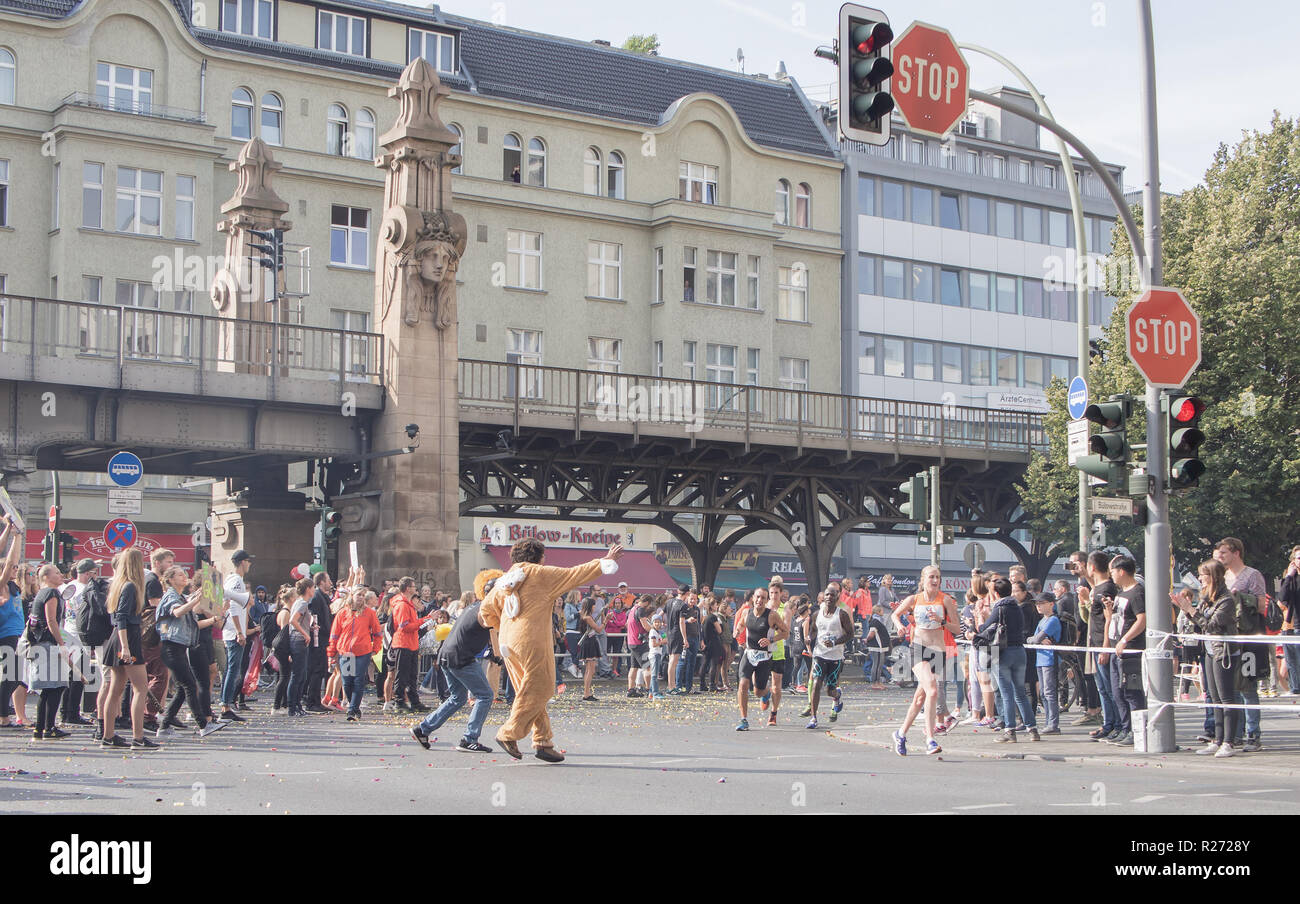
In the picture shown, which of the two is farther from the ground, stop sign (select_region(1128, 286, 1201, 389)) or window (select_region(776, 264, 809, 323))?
window (select_region(776, 264, 809, 323))

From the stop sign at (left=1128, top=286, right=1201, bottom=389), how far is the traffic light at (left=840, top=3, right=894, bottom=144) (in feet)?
13.8

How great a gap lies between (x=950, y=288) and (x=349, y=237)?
24.3 m

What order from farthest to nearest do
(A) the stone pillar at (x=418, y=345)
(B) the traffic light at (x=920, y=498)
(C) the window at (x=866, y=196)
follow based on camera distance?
1. (C) the window at (x=866, y=196)
2. (A) the stone pillar at (x=418, y=345)
3. (B) the traffic light at (x=920, y=498)

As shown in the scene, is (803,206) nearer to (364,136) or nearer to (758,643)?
(364,136)

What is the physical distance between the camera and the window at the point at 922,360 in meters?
60.8

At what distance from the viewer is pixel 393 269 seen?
1208 inches

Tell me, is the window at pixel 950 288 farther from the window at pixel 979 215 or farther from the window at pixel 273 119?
the window at pixel 273 119

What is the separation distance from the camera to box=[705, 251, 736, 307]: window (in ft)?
178

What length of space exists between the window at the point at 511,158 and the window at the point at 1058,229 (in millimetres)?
24587

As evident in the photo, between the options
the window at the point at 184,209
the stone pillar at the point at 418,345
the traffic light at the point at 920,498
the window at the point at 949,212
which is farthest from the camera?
the window at the point at 949,212

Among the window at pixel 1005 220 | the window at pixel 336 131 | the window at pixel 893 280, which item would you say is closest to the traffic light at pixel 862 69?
the window at pixel 336 131

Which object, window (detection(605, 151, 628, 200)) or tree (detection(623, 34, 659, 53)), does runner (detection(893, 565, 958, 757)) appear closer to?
window (detection(605, 151, 628, 200))

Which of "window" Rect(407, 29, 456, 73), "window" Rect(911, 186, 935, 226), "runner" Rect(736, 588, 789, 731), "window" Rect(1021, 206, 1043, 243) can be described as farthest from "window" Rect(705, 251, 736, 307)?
"runner" Rect(736, 588, 789, 731)

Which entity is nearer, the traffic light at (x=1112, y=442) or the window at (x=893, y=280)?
the traffic light at (x=1112, y=442)
